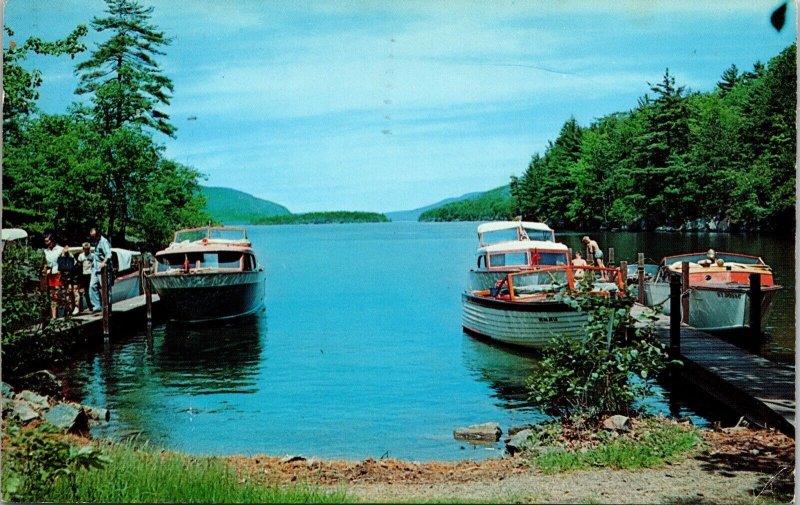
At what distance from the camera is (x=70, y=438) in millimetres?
8539

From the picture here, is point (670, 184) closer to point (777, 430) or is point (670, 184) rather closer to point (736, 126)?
point (736, 126)

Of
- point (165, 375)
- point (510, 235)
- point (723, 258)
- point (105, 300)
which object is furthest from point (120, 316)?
point (723, 258)

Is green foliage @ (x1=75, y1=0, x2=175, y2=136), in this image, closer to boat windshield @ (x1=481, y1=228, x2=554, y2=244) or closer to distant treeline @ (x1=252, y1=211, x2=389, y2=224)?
distant treeline @ (x1=252, y1=211, x2=389, y2=224)

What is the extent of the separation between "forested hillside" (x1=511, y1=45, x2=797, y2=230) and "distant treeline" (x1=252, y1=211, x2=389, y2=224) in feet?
8.93

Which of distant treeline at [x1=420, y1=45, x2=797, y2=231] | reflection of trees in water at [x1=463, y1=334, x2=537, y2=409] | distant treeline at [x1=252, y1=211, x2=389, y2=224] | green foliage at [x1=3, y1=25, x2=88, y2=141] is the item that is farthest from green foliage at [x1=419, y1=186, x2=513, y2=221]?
green foliage at [x1=3, y1=25, x2=88, y2=141]

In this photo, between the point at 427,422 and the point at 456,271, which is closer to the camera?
the point at 427,422

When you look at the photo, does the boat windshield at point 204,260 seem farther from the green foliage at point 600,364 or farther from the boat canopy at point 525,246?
the green foliage at point 600,364

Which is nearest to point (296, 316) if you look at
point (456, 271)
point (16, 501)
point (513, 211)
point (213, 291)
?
point (213, 291)

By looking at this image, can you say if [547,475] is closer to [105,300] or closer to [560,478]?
[560,478]

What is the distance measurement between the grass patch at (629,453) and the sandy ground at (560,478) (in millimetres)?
131

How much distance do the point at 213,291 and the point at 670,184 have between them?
11.8 m

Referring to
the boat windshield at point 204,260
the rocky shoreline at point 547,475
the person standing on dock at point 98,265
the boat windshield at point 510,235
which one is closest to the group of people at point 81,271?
the person standing on dock at point 98,265

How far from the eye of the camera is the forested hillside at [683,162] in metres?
15.1

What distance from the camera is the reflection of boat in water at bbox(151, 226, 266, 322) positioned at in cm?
2286
